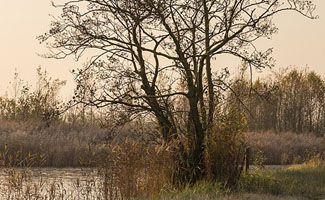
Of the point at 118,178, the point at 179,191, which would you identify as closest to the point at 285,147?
the point at 179,191

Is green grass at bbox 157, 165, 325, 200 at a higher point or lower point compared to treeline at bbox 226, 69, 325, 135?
lower

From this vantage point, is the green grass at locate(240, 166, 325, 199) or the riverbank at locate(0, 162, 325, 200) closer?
the riverbank at locate(0, 162, 325, 200)

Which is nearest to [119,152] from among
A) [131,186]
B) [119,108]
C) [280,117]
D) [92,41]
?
[131,186]

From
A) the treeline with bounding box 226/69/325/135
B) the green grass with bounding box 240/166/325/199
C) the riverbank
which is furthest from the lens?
the treeline with bounding box 226/69/325/135

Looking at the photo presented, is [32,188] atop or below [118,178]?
below

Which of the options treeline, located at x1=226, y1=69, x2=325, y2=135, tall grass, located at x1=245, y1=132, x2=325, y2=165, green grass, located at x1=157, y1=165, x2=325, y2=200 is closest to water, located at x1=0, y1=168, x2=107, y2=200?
green grass, located at x1=157, y1=165, x2=325, y2=200

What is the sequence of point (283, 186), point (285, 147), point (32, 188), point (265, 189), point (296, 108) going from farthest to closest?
1. point (296, 108)
2. point (285, 147)
3. point (283, 186)
4. point (265, 189)
5. point (32, 188)

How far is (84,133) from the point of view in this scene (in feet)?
115

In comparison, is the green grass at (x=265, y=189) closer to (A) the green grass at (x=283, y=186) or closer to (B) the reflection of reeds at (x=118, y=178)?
(A) the green grass at (x=283, y=186)

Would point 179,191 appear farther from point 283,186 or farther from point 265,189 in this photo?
point 283,186

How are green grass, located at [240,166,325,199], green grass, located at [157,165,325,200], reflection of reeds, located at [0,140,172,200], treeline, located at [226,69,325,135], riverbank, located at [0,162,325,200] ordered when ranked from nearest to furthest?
1. green grass, located at [157,165,325,200]
2. riverbank, located at [0,162,325,200]
3. reflection of reeds, located at [0,140,172,200]
4. green grass, located at [240,166,325,199]
5. treeline, located at [226,69,325,135]

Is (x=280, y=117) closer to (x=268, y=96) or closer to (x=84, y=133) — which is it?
(x=84, y=133)

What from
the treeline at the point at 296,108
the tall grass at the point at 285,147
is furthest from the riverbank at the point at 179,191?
the treeline at the point at 296,108

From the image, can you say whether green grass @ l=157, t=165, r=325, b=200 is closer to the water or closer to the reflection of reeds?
the reflection of reeds
